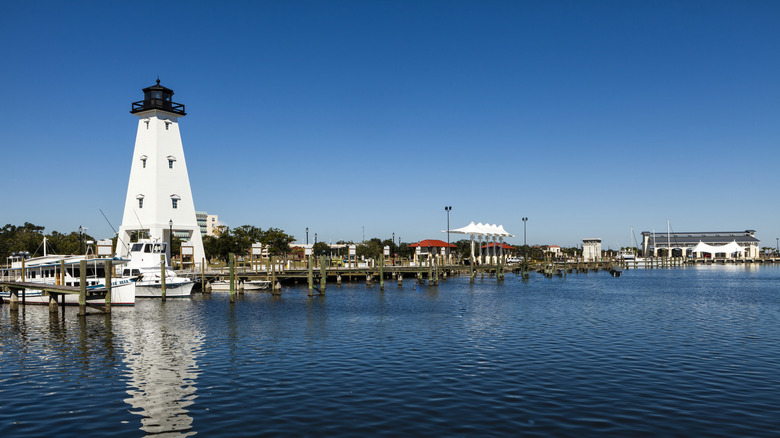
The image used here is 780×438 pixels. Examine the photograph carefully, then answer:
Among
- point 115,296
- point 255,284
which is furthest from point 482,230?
point 115,296

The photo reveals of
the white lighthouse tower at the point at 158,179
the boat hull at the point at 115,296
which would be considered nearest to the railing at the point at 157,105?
the white lighthouse tower at the point at 158,179

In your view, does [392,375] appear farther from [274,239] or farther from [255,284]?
[274,239]

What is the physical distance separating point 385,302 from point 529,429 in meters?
35.3

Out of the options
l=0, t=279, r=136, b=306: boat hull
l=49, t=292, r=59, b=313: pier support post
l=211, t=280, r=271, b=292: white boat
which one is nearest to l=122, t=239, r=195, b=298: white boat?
l=211, t=280, r=271, b=292: white boat

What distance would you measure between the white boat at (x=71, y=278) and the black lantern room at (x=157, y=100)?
73.4ft

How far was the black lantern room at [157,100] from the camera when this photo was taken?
220 feet

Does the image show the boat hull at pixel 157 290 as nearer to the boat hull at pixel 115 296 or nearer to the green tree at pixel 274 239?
the boat hull at pixel 115 296

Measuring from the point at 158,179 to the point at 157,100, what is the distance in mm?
9558

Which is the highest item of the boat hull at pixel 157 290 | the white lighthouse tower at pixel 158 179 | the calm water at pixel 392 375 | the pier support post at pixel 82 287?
the white lighthouse tower at pixel 158 179

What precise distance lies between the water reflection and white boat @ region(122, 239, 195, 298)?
13063 millimetres

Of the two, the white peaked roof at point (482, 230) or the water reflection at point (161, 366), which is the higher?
the white peaked roof at point (482, 230)

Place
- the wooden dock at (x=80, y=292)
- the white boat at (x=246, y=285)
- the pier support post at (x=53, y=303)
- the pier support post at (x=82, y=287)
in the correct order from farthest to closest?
the white boat at (x=246, y=285), the pier support post at (x=53, y=303), the wooden dock at (x=80, y=292), the pier support post at (x=82, y=287)

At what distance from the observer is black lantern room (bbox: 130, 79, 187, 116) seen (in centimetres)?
6719

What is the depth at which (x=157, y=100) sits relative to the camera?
67250 millimetres
